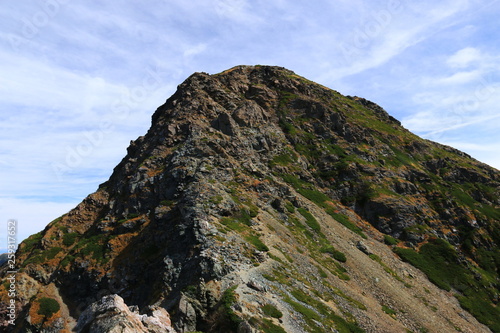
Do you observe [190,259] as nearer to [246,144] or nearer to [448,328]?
[448,328]

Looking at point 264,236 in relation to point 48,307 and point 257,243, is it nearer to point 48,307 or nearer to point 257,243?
point 257,243

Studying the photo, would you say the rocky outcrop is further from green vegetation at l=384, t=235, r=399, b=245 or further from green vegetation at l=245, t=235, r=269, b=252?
green vegetation at l=384, t=235, r=399, b=245

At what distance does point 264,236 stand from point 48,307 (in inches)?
1298

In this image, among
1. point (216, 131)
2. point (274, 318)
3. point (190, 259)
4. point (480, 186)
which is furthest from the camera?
point (480, 186)

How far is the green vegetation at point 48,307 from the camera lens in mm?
44591

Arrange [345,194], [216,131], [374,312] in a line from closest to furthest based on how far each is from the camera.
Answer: [374,312] → [216,131] → [345,194]

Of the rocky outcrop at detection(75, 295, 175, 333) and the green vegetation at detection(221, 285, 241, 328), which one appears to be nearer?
the rocky outcrop at detection(75, 295, 175, 333)

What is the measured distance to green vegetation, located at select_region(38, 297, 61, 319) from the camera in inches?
1756

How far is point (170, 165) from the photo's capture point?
6309 cm

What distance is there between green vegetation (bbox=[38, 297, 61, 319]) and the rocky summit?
0.68ft

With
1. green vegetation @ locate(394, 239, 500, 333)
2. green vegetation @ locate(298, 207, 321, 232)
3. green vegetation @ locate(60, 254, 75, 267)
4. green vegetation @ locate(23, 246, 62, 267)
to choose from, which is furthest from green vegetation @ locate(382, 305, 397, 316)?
green vegetation @ locate(23, 246, 62, 267)

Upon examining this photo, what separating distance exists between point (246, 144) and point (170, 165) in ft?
74.4

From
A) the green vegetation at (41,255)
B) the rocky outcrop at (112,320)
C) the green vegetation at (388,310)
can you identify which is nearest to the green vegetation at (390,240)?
the green vegetation at (388,310)

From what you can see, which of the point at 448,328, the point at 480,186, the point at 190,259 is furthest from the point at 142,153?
the point at 480,186
